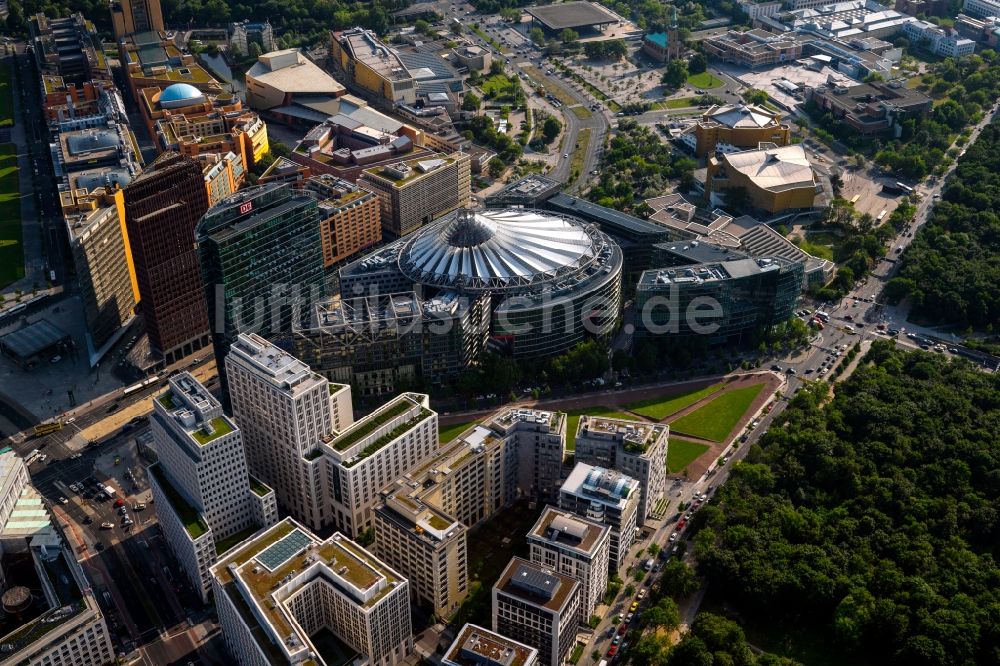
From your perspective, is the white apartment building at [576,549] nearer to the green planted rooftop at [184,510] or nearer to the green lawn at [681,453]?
the green lawn at [681,453]

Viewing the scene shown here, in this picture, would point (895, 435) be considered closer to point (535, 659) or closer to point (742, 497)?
point (742, 497)

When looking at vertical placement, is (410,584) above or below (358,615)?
below

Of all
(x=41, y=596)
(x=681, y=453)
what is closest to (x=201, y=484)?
(x=41, y=596)

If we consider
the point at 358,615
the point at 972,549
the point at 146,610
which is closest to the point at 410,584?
the point at 358,615

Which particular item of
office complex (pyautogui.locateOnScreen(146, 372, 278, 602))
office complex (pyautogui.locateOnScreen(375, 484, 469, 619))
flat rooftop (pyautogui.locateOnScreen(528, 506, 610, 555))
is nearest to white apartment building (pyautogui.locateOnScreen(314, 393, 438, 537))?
office complex (pyautogui.locateOnScreen(375, 484, 469, 619))

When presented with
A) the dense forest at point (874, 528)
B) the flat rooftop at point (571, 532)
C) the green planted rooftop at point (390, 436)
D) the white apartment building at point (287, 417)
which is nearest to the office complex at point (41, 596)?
the white apartment building at point (287, 417)
